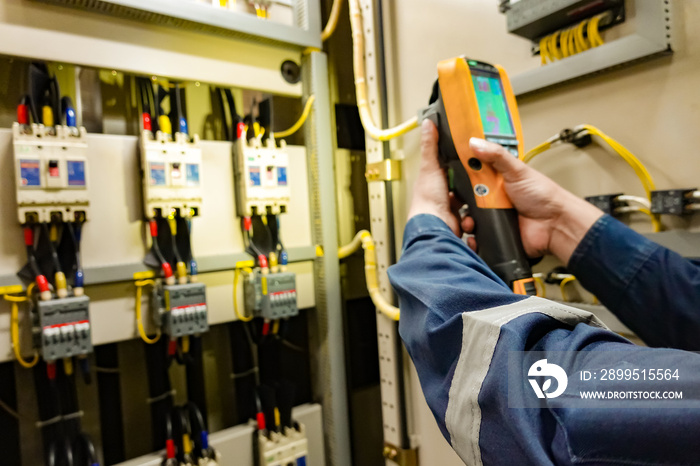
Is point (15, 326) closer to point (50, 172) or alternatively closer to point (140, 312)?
point (140, 312)

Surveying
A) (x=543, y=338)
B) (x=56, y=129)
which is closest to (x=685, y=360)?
(x=543, y=338)

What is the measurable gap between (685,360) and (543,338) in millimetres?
120

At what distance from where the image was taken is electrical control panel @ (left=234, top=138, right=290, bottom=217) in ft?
4.38

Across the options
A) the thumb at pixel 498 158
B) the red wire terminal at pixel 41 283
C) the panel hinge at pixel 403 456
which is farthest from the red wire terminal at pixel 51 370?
the thumb at pixel 498 158

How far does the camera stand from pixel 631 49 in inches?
33.4

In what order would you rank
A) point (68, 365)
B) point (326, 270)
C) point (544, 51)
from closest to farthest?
point (544, 51) < point (68, 365) < point (326, 270)

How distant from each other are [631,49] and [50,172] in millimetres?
1303

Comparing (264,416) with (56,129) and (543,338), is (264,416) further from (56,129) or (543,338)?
(543,338)

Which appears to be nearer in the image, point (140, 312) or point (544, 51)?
point (544, 51)

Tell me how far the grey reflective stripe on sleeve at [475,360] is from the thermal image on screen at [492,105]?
491 millimetres

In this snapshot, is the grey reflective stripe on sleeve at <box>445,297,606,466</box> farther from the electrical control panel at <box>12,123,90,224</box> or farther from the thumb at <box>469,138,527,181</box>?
the electrical control panel at <box>12,123,90,224</box>

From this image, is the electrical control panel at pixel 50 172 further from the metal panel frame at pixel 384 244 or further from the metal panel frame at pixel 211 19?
the metal panel frame at pixel 384 244

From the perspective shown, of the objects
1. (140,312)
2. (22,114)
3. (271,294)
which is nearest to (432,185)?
(271,294)

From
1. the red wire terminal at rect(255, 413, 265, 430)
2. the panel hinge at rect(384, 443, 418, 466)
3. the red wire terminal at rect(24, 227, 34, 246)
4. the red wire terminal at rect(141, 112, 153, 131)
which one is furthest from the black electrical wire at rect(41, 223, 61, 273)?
the panel hinge at rect(384, 443, 418, 466)
